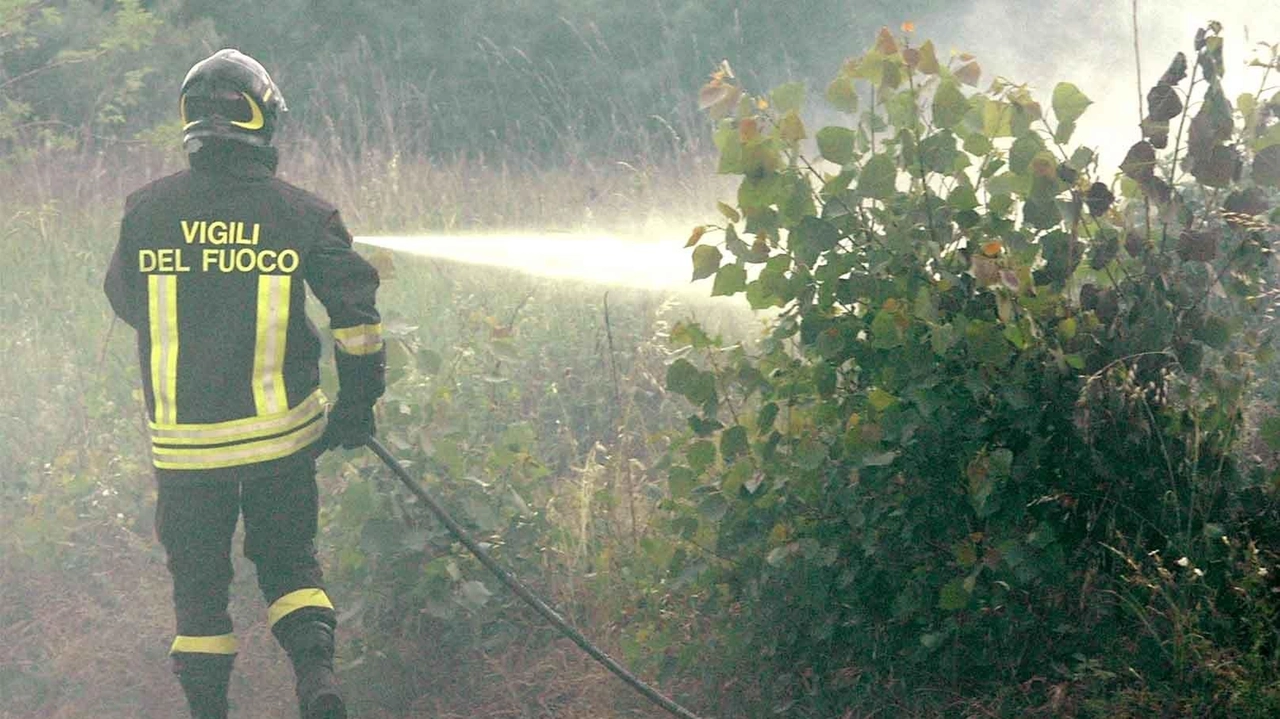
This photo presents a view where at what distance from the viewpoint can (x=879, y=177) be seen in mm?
3873

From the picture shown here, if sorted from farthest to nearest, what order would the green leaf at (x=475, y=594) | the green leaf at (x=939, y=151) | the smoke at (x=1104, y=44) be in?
1. the smoke at (x=1104, y=44)
2. the green leaf at (x=475, y=594)
3. the green leaf at (x=939, y=151)

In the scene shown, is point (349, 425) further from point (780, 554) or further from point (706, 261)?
point (780, 554)

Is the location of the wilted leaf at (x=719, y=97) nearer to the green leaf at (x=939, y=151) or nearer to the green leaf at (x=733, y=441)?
the green leaf at (x=939, y=151)

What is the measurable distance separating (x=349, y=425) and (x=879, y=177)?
1.88m

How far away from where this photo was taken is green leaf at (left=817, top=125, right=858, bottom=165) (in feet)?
12.8

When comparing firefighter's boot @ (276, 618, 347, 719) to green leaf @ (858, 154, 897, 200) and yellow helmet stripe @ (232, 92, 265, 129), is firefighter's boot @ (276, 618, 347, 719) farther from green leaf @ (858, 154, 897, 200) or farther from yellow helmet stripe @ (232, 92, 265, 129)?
green leaf @ (858, 154, 897, 200)

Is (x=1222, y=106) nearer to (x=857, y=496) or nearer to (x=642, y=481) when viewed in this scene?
(x=857, y=496)

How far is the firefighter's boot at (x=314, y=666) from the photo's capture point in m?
4.54

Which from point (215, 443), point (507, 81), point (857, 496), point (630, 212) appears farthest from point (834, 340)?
point (507, 81)

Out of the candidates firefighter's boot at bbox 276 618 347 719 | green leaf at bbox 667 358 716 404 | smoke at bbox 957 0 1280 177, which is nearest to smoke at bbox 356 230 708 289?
smoke at bbox 957 0 1280 177

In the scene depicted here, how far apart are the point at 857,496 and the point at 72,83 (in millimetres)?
12403

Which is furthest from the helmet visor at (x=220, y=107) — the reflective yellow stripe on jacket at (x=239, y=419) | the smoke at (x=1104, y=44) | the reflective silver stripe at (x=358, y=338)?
the smoke at (x=1104, y=44)

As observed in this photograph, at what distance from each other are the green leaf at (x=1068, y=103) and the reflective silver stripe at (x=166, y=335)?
264 cm

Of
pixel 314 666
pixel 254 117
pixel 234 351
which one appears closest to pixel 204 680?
pixel 314 666
